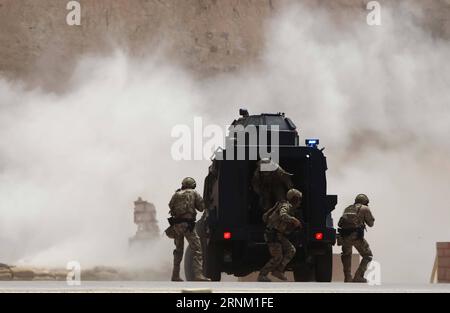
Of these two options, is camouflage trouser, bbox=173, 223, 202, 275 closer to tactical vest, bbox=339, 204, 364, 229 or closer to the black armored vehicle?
the black armored vehicle

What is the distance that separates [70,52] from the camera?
51.7m

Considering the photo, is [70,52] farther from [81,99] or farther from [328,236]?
[328,236]

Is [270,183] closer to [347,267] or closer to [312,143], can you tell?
[312,143]

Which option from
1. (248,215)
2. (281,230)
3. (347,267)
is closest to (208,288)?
(281,230)

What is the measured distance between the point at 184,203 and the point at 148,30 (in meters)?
38.2

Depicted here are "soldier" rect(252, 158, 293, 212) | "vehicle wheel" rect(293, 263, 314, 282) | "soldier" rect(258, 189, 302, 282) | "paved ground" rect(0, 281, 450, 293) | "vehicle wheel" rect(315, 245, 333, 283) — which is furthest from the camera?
"vehicle wheel" rect(293, 263, 314, 282)

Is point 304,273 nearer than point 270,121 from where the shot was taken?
Yes

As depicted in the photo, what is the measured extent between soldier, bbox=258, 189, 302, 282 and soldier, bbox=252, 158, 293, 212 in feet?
1.50

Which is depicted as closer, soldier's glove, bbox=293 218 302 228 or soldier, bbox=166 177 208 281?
soldier's glove, bbox=293 218 302 228

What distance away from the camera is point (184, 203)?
1557cm

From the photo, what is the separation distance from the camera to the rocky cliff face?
169 feet

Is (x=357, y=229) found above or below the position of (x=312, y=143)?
below

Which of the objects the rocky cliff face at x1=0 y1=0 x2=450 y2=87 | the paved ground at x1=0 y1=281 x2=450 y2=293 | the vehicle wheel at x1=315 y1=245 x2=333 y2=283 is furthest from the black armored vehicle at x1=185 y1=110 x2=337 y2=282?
the rocky cliff face at x1=0 y1=0 x2=450 y2=87
